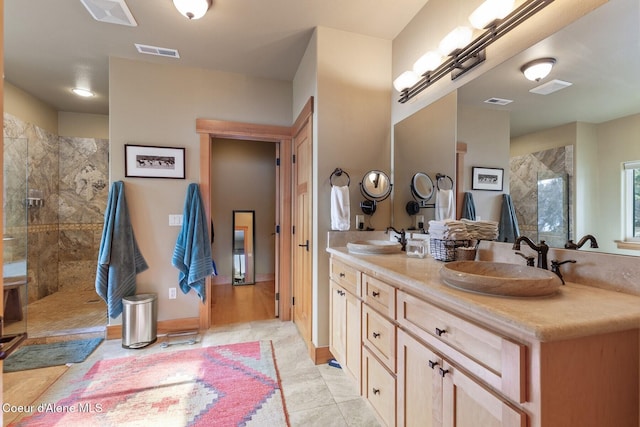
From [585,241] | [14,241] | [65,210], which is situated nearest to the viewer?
[585,241]

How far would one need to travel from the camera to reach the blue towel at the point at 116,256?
261cm

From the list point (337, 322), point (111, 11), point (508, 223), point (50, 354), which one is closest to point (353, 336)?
point (337, 322)

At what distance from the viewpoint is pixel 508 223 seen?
143 centimetres

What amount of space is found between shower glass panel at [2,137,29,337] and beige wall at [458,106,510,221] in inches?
148

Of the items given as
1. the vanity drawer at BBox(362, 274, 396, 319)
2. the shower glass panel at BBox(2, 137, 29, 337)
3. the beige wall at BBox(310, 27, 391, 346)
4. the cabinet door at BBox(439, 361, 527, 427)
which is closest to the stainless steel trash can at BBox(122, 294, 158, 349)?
the shower glass panel at BBox(2, 137, 29, 337)

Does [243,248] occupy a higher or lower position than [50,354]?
higher

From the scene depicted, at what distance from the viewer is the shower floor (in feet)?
9.05

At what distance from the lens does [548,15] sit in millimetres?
1241

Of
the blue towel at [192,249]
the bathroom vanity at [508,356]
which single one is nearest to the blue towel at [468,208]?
the bathroom vanity at [508,356]

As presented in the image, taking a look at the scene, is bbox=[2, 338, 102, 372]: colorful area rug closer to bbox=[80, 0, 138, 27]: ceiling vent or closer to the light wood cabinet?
the light wood cabinet

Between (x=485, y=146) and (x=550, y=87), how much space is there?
36 cm

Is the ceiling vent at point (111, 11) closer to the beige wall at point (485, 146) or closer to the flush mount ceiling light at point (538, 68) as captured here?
the beige wall at point (485, 146)

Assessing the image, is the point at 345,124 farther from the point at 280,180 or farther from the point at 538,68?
the point at 538,68

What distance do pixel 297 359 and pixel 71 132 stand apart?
4.62 m
